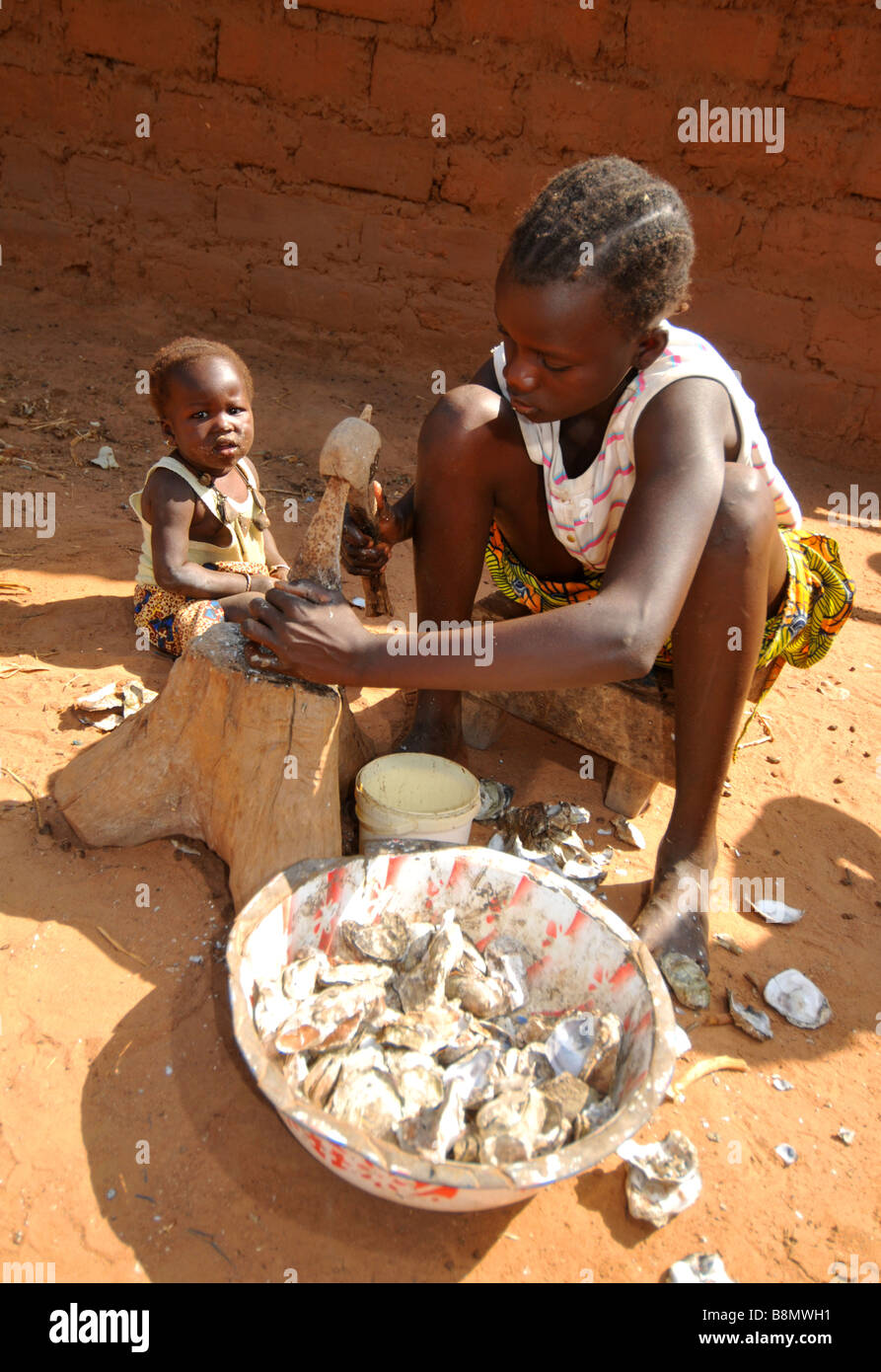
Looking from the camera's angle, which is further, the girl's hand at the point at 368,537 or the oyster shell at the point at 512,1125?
the girl's hand at the point at 368,537

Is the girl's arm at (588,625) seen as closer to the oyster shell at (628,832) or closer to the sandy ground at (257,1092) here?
the sandy ground at (257,1092)

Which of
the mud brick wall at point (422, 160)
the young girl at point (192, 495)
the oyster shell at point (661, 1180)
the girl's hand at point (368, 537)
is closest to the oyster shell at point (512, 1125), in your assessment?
the oyster shell at point (661, 1180)

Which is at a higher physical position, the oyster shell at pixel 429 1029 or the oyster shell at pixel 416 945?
the oyster shell at pixel 416 945

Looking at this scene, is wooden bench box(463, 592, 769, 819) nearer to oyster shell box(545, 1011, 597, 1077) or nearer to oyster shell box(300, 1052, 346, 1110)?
oyster shell box(545, 1011, 597, 1077)

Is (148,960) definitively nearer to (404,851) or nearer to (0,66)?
(404,851)

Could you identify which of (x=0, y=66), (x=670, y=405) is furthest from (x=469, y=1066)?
(x=0, y=66)

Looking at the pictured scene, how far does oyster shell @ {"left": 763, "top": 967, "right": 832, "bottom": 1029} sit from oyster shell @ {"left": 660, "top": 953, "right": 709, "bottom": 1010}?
0.15 m

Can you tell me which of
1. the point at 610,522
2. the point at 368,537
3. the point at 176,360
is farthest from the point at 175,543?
the point at 610,522

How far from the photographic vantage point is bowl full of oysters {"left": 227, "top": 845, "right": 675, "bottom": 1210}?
1234mm

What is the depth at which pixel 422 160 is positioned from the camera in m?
4.29

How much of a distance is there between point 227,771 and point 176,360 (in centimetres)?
131

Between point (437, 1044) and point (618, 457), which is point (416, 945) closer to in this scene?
point (437, 1044)

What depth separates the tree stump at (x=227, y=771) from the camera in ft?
5.87

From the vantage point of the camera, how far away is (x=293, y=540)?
3561 mm
